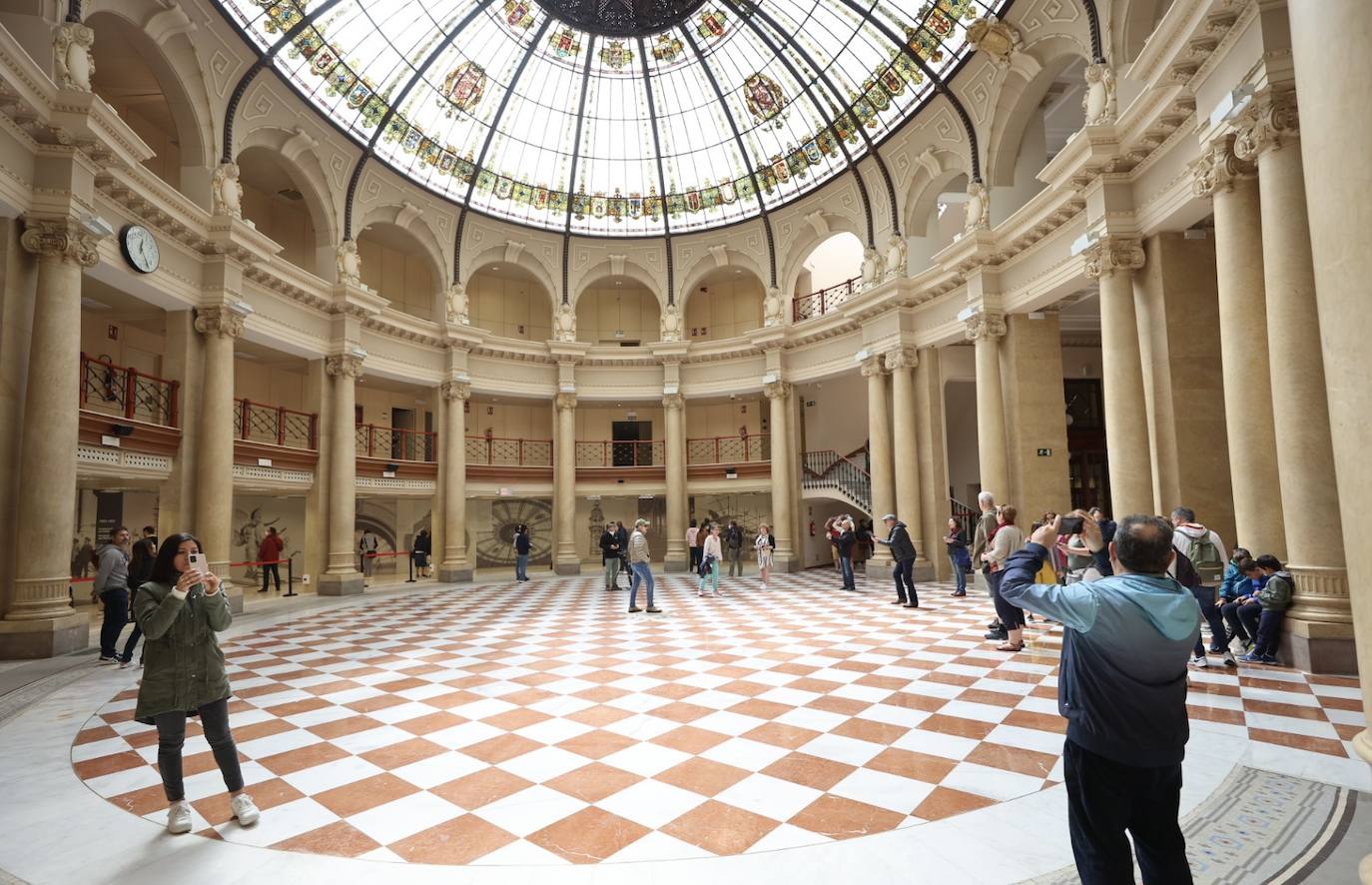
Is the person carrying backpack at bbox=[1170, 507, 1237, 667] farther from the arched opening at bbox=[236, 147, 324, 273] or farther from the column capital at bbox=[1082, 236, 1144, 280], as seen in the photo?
the arched opening at bbox=[236, 147, 324, 273]

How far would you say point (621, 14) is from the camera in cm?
1788

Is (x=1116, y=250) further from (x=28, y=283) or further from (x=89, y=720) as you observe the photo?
(x=28, y=283)

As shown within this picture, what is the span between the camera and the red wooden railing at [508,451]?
24203mm

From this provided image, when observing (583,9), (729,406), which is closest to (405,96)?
(583,9)

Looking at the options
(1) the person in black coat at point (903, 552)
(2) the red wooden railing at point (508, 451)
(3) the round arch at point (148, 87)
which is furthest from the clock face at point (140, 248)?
(1) the person in black coat at point (903, 552)

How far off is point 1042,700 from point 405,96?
20134 mm

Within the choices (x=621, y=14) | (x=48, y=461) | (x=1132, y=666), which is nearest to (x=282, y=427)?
A: (x=48, y=461)

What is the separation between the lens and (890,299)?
18.1m

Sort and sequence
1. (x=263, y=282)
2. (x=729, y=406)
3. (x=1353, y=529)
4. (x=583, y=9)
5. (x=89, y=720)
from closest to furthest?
(x=1353, y=529)
(x=89, y=720)
(x=263, y=282)
(x=583, y=9)
(x=729, y=406)

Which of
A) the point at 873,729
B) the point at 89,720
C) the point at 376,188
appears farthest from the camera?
the point at 376,188

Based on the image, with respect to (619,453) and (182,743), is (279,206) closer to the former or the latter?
(619,453)

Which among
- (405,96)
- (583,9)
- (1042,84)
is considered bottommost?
(1042,84)

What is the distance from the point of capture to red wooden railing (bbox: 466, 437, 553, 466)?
24203 mm

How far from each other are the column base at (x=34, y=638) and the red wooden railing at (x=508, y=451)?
552 inches
